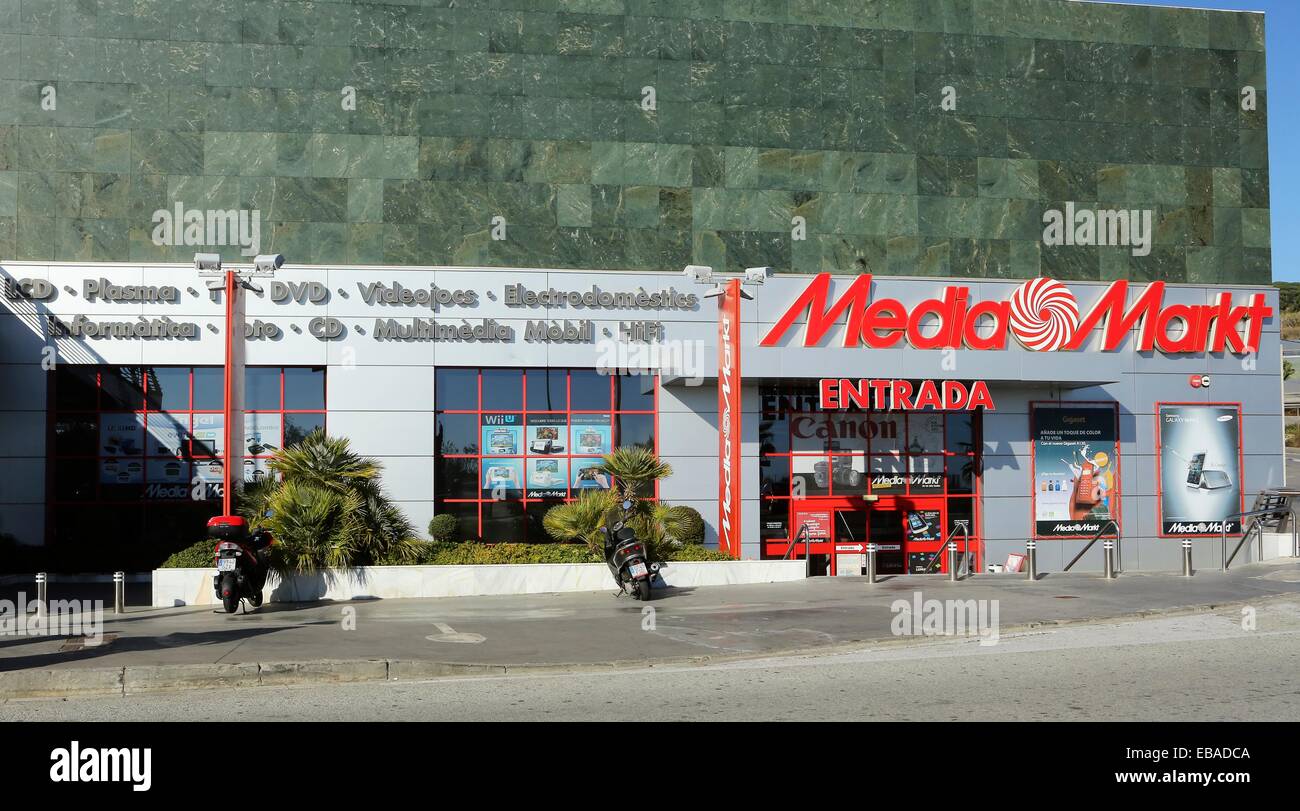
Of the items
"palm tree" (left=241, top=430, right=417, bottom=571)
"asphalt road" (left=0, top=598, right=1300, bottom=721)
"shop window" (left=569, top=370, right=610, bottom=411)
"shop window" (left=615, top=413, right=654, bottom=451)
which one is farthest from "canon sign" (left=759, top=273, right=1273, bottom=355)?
"asphalt road" (left=0, top=598, right=1300, bottom=721)

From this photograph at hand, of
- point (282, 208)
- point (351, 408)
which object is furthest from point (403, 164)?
point (351, 408)

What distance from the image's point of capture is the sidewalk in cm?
1197

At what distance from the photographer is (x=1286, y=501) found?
2831cm

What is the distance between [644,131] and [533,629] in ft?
46.4

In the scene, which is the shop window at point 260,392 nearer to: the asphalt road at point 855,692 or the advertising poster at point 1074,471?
the asphalt road at point 855,692

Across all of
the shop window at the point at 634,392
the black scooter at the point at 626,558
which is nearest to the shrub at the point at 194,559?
the black scooter at the point at 626,558

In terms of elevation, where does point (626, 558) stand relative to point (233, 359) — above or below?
below

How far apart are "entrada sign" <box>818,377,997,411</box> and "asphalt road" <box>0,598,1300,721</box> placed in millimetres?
11516

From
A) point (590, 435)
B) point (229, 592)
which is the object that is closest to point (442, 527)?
point (590, 435)

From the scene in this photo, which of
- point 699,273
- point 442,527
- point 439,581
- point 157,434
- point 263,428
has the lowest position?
point 439,581

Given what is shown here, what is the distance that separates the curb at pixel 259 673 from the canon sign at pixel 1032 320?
45.9 feet

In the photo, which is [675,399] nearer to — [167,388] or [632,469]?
[632,469]

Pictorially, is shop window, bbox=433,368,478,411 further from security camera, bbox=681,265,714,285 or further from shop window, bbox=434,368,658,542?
security camera, bbox=681,265,714,285

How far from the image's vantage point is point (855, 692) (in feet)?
35.3
